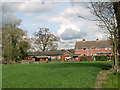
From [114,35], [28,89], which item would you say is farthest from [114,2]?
[28,89]

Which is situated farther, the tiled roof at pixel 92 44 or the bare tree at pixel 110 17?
the tiled roof at pixel 92 44

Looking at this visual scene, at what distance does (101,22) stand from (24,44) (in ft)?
135

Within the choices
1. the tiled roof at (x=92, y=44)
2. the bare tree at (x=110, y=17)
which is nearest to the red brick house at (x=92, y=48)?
the tiled roof at (x=92, y=44)

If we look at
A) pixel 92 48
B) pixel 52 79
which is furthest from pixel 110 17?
pixel 92 48

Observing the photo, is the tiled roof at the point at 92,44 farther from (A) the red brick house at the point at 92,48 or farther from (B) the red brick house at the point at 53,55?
(B) the red brick house at the point at 53,55

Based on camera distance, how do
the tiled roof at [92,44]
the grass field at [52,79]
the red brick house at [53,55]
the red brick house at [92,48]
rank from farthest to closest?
the tiled roof at [92,44] → the red brick house at [92,48] → the red brick house at [53,55] → the grass field at [52,79]

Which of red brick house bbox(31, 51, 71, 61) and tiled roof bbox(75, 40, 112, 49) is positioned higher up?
tiled roof bbox(75, 40, 112, 49)

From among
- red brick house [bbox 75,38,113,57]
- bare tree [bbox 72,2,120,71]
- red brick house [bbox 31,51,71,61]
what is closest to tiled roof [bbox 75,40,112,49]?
red brick house [bbox 75,38,113,57]

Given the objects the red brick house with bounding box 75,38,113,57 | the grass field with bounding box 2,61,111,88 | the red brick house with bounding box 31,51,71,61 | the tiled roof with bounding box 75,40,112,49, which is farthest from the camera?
the tiled roof with bounding box 75,40,112,49

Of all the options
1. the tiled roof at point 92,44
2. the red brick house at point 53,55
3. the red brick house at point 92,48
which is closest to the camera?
the red brick house at point 53,55

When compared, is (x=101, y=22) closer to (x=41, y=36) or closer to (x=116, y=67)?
(x=116, y=67)

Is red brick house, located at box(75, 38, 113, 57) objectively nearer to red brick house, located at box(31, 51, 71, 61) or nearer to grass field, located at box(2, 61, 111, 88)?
red brick house, located at box(31, 51, 71, 61)

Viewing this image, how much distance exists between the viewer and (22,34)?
57.6m

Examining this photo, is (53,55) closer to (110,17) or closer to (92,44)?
(92,44)
